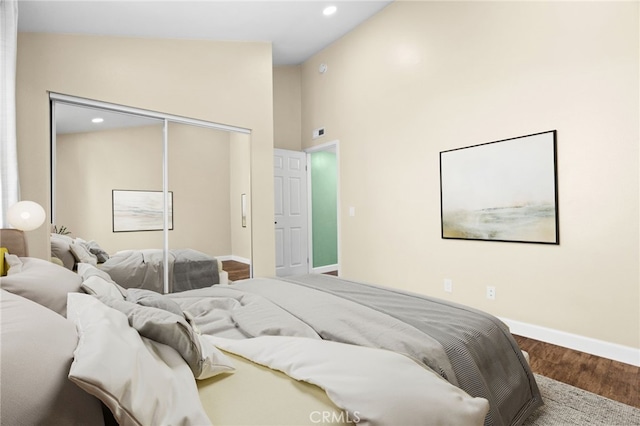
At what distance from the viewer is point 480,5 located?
3.23m

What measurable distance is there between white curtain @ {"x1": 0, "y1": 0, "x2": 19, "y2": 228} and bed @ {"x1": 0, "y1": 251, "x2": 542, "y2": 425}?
110 cm

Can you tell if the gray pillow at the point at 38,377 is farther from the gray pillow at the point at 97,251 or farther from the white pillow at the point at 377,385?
the gray pillow at the point at 97,251

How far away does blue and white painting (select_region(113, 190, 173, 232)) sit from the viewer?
10.6ft

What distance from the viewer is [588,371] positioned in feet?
7.44

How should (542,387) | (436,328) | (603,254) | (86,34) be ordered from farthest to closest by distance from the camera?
(86,34) < (603,254) < (542,387) < (436,328)

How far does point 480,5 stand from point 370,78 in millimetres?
1453

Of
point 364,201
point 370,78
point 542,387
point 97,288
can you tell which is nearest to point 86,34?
point 97,288

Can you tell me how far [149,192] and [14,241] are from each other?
1.52 metres

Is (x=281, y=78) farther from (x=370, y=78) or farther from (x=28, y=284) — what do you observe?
Result: (x=28, y=284)

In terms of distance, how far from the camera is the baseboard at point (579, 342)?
2.39m

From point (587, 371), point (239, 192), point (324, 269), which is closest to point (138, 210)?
point (239, 192)

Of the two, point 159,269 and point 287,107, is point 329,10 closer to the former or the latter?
point 287,107

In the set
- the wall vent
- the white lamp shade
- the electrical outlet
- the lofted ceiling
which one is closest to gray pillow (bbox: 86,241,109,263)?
the white lamp shade

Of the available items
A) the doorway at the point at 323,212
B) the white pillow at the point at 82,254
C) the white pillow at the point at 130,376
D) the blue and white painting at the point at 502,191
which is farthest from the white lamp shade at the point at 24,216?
the doorway at the point at 323,212
